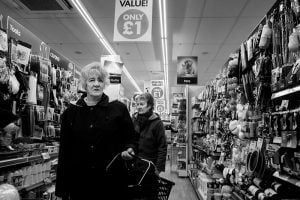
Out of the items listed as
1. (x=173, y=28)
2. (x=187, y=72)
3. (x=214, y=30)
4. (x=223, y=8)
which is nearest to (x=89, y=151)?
(x=223, y=8)

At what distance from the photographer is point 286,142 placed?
1.96 m

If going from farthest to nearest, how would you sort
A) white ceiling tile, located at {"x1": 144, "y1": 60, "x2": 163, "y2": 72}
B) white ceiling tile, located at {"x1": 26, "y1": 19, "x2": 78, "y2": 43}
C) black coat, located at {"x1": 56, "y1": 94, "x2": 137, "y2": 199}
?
white ceiling tile, located at {"x1": 144, "y1": 60, "x2": 163, "y2": 72}
white ceiling tile, located at {"x1": 26, "y1": 19, "x2": 78, "y2": 43}
black coat, located at {"x1": 56, "y1": 94, "x2": 137, "y2": 199}

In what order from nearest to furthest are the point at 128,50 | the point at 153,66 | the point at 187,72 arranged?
the point at 187,72 < the point at 128,50 < the point at 153,66

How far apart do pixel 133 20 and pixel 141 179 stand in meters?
3.57

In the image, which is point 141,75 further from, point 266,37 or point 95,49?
point 266,37

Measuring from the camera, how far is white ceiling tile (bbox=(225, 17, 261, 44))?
7.44 metres

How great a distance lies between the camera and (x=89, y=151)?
1989mm

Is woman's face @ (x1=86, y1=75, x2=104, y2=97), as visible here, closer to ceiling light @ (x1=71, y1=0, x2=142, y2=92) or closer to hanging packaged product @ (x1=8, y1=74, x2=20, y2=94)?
hanging packaged product @ (x1=8, y1=74, x2=20, y2=94)

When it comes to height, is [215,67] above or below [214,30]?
below

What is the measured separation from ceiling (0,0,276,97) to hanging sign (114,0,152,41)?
1.22 m

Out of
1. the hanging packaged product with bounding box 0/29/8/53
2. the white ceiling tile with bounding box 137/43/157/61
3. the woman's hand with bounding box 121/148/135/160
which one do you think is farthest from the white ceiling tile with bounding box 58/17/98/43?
the woman's hand with bounding box 121/148/135/160

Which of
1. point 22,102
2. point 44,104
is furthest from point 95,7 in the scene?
point 22,102

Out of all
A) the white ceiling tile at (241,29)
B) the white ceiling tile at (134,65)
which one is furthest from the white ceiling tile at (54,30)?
the white ceiling tile at (241,29)

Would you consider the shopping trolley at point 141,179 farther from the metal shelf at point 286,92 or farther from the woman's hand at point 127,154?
the metal shelf at point 286,92
